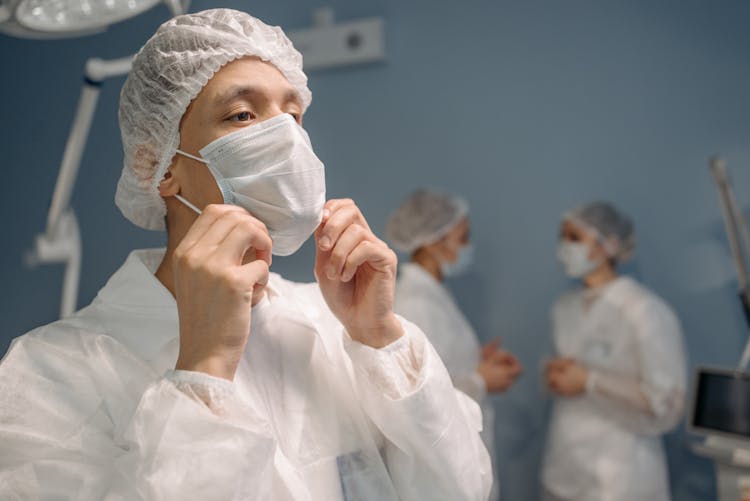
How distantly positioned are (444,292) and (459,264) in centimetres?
21

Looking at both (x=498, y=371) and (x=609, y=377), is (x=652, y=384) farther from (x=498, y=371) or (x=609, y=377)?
(x=498, y=371)

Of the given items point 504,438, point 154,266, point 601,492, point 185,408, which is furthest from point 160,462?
point 504,438

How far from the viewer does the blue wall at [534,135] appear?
8.59 ft

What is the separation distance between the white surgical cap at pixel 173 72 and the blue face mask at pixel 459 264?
1750 mm

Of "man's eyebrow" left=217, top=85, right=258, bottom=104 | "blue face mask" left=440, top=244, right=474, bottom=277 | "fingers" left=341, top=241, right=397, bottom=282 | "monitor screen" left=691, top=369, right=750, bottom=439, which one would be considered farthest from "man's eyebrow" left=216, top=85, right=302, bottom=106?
"blue face mask" left=440, top=244, right=474, bottom=277

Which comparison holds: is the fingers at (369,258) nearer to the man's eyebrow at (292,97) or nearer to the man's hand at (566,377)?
the man's eyebrow at (292,97)

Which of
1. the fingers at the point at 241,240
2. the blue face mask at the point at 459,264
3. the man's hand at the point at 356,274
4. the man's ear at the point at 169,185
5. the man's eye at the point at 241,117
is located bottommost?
the blue face mask at the point at 459,264

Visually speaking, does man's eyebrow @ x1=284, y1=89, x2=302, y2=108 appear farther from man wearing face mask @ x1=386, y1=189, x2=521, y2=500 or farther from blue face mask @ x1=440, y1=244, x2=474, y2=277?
blue face mask @ x1=440, y1=244, x2=474, y2=277

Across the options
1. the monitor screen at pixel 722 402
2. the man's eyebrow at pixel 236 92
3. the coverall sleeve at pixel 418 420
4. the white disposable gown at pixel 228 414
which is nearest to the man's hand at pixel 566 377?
the monitor screen at pixel 722 402

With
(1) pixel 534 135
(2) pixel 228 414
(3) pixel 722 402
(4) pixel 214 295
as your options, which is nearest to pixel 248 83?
(4) pixel 214 295

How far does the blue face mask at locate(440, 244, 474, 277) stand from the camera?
2.72 meters

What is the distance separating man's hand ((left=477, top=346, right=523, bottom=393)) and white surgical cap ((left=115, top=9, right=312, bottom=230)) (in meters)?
1.69

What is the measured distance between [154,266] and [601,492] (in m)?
1.89

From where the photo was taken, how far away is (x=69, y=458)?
799 mm
